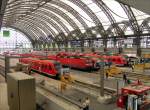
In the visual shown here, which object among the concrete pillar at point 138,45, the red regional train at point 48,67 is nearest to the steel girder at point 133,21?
the concrete pillar at point 138,45

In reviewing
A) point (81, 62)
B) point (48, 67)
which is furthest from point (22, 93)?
point (81, 62)

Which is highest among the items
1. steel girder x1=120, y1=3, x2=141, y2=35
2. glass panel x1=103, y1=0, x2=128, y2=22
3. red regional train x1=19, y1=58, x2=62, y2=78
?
glass panel x1=103, y1=0, x2=128, y2=22

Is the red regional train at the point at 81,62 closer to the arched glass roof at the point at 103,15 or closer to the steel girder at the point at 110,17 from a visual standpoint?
the arched glass roof at the point at 103,15

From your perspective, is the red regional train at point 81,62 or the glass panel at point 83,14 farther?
the glass panel at point 83,14

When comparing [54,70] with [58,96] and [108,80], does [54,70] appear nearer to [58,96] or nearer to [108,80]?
[108,80]

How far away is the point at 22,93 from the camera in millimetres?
4723

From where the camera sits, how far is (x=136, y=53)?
37.1m

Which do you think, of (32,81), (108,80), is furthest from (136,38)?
(32,81)

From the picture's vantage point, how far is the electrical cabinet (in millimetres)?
4695

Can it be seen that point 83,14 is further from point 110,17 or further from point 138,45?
point 138,45

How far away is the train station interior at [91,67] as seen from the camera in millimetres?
5875

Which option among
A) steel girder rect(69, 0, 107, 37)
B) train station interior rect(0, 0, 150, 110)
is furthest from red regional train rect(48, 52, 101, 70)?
steel girder rect(69, 0, 107, 37)

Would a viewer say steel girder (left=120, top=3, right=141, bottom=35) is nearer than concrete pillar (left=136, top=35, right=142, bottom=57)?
No

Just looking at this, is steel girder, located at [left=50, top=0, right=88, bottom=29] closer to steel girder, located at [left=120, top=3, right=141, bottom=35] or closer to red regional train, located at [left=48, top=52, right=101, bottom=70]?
steel girder, located at [left=120, top=3, right=141, bottom=35]
